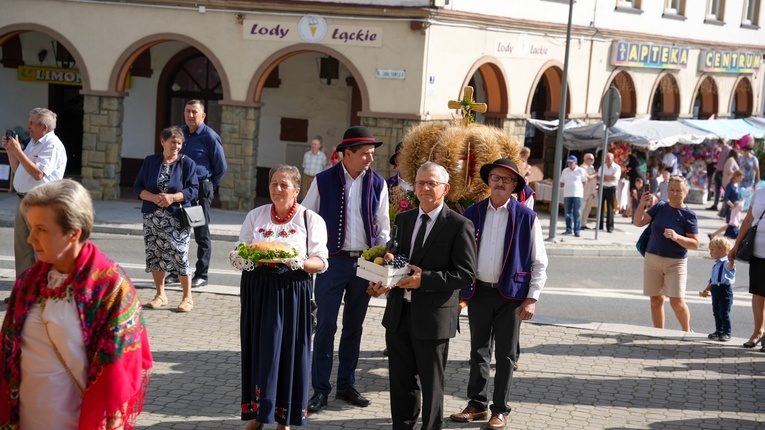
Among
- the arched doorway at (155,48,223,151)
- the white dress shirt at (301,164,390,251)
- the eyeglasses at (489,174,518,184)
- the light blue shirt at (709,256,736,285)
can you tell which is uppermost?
the arched doorway at (155,48,223,151)

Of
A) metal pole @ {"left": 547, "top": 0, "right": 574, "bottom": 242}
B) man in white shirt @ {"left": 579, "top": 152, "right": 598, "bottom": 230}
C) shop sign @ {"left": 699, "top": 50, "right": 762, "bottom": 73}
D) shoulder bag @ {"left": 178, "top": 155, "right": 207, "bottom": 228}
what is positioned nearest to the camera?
shoulder bag @ {"left": 178, "top": 155, "right": 207, "bottom": 228}

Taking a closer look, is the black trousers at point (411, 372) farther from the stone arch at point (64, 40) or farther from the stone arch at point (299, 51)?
the stone arch at point (64, 40)

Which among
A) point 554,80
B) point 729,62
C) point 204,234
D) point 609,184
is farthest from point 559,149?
point 729,62

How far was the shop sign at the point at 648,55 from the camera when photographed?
27.8 m

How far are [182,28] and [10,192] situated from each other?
4.87 metres

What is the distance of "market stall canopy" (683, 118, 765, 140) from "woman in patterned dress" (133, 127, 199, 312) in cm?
2035

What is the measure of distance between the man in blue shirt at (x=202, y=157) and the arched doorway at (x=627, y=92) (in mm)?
19132

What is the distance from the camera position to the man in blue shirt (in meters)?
11.8

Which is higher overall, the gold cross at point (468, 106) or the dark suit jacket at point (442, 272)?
the gold cross at point (468, 106)

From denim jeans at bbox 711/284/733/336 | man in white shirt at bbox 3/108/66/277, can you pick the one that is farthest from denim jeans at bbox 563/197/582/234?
man in white shirt at bbox 3/108/66/277

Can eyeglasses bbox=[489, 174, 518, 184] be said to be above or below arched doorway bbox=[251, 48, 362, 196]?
below

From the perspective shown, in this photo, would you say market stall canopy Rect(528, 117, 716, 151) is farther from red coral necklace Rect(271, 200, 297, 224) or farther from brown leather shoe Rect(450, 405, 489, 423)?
red coral necklace Rect(271, 200, 297, 224)

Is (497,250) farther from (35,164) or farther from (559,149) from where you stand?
(559,149)

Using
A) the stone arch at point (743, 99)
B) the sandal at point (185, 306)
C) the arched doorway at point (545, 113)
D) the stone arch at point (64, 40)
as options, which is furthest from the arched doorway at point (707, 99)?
the sandal at point (185, 306)
